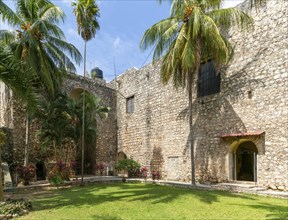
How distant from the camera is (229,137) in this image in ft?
38.2

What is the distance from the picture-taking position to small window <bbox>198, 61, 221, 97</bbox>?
42.3 ft

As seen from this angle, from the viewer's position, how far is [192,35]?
11.2m

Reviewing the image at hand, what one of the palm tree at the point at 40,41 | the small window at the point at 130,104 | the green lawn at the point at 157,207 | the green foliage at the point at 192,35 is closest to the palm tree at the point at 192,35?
the green foliage at the point at 192,35

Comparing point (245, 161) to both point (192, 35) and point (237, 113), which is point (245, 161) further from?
point (192, 35)

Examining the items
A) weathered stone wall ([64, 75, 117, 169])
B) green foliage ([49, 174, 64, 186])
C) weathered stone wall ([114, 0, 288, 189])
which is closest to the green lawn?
weathered stone wall ([114, 0, 288, 189])

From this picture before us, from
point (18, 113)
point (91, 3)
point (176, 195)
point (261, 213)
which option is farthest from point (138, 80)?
point (261, 213)

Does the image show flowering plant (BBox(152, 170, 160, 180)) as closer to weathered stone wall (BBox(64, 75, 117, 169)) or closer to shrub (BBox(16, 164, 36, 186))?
weathered stone wall (BBox(64, 75, 117, 169))

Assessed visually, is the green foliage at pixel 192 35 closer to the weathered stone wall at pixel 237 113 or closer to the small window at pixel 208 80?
the weathered stone wall at pixel 237 113

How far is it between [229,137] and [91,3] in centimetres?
938

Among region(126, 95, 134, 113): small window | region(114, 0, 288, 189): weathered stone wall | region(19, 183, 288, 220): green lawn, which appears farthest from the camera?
region(126, 95, 134, 113): small window

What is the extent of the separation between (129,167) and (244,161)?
23.8 ft

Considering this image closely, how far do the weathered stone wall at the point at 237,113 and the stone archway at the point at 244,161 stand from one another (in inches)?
Result: 10.7

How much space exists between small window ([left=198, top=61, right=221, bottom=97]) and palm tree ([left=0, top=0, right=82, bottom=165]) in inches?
268

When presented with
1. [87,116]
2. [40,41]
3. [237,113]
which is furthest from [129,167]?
[40,41]
